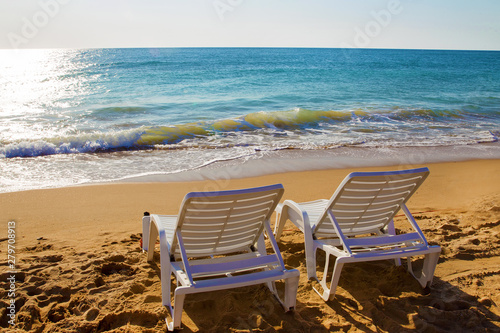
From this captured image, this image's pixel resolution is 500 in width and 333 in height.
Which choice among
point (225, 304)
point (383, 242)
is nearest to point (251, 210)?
point (225, 304)

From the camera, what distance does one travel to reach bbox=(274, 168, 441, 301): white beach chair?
349 centimetres

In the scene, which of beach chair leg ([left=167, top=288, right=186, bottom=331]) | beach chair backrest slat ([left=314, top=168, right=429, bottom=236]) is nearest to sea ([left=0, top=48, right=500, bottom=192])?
beach chair backrest slat ([left=314, top=168, right=429, bottom=236])

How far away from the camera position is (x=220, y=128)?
1310cm

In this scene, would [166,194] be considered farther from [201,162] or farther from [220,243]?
[220,243]

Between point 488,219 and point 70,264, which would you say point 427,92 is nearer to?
point 488,219

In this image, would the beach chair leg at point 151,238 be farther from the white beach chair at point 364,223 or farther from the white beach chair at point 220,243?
the white beach chair at point 364,223

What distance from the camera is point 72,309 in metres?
3.27

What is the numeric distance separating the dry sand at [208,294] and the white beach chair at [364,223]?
0.29 meters

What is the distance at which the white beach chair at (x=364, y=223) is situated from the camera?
3.49 metres

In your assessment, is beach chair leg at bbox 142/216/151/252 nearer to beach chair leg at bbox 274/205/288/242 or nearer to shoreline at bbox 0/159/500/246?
shoreline at bbox 0/159/500/246

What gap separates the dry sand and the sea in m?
2.11

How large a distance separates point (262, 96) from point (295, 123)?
655cm

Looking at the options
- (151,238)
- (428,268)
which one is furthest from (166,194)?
(428,268)

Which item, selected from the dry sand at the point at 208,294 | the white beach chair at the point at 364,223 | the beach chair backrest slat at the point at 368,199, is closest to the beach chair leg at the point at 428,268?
the white beach chair at the point at 364,223
